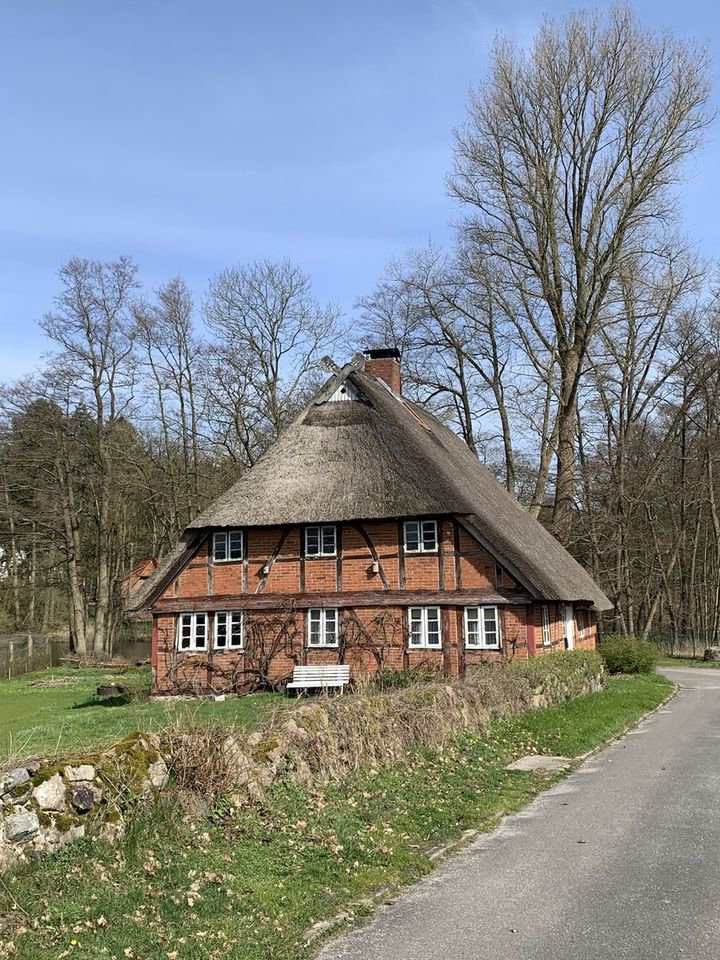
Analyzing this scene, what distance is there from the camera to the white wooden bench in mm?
21812

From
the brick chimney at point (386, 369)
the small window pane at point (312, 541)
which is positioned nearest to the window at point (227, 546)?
the small window pane at point (312, 541)

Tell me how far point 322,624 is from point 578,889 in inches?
655

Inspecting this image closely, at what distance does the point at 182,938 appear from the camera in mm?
5887

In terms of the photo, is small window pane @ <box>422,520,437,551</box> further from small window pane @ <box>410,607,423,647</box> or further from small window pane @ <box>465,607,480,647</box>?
small window pane @ <box>465,607,480,647</box>

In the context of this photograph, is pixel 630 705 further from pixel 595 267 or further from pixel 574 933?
pixel 595 267

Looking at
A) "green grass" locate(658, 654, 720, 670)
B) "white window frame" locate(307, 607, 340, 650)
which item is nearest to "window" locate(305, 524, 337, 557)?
"white window frame" locate(307, 607, 340, 650)

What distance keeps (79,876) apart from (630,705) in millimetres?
15576

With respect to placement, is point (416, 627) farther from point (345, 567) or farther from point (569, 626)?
point (569, 626)

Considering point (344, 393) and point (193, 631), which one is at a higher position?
point (344, 393)

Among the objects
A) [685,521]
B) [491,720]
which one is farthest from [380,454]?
[685,521]

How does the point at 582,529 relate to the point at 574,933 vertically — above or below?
above

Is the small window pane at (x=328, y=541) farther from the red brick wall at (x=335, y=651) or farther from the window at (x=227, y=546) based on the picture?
the window at (x=227, y=546)

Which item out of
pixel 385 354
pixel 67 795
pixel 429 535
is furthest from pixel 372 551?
pixel 67 795

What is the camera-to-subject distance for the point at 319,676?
73.0ft
